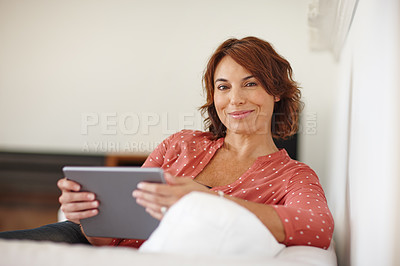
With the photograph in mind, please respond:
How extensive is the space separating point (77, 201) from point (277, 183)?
68cm

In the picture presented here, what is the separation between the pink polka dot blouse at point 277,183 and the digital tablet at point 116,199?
349 mm

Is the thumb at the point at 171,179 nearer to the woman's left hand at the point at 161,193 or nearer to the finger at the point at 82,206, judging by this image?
the woman's left hand at the point at 161,193

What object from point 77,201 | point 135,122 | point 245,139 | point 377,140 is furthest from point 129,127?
point 377,140

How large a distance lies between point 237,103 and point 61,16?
2626 mm

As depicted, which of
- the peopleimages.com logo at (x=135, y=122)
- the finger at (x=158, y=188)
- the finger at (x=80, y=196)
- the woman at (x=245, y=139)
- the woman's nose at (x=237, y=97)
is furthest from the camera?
the peopleimages.com logo at (x=135, y=122)

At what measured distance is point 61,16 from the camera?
375 cm

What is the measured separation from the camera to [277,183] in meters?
1.50

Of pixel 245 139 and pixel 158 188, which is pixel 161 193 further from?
pixel 245 139

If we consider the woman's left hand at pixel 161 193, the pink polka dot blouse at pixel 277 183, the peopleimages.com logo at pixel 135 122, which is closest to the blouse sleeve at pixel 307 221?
the pink polka dot blouse at pixel 277 183

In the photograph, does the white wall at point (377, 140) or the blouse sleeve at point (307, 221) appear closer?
the white wall at point (377, 140)

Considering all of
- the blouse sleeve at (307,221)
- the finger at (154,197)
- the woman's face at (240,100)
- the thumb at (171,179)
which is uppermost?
the woman's face at (240,100)

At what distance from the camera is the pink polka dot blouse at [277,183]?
1101 millimetres

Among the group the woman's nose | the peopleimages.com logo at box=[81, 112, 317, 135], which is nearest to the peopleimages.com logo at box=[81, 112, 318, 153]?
the peopleimages.com logo at box=[81, 112, 317, 135]

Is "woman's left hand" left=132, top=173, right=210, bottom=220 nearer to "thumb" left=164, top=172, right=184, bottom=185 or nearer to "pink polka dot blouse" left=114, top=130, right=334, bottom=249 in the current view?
"thumb" left=164, top=172, right=184, bottom=185
